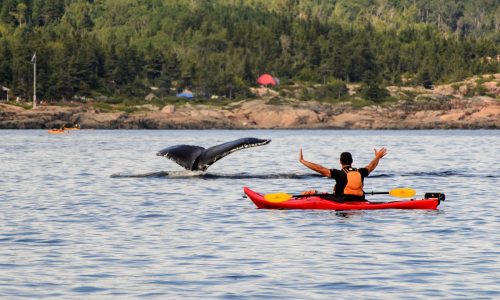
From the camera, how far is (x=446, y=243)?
26.7 m

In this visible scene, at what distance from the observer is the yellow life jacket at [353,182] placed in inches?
1267

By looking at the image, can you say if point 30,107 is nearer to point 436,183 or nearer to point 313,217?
point 436,183

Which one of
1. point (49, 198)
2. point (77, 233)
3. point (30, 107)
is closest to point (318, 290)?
point (77, 233)

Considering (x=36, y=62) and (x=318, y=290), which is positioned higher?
(x=36, y=62)

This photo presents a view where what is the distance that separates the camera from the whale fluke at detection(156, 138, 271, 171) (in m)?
41.6

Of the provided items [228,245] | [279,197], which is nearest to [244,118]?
[279,197]

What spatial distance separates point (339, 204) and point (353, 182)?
2.71 feet

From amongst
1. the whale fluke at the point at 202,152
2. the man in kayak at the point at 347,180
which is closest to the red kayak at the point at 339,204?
the man in kayak at the point at 347,180

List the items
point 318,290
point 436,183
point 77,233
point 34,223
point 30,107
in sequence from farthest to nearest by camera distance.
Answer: point 30,107, point 436,183, point 34,223, point 77,233, point 318,290

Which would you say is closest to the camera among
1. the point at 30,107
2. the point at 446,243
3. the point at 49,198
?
the point at 446,243

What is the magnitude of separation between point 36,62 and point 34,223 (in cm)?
16756

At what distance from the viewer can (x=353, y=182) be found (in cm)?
3241

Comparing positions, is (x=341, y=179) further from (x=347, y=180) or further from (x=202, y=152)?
(x=202, y=152)

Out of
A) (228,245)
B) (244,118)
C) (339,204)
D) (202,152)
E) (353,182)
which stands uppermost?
(244,118)
